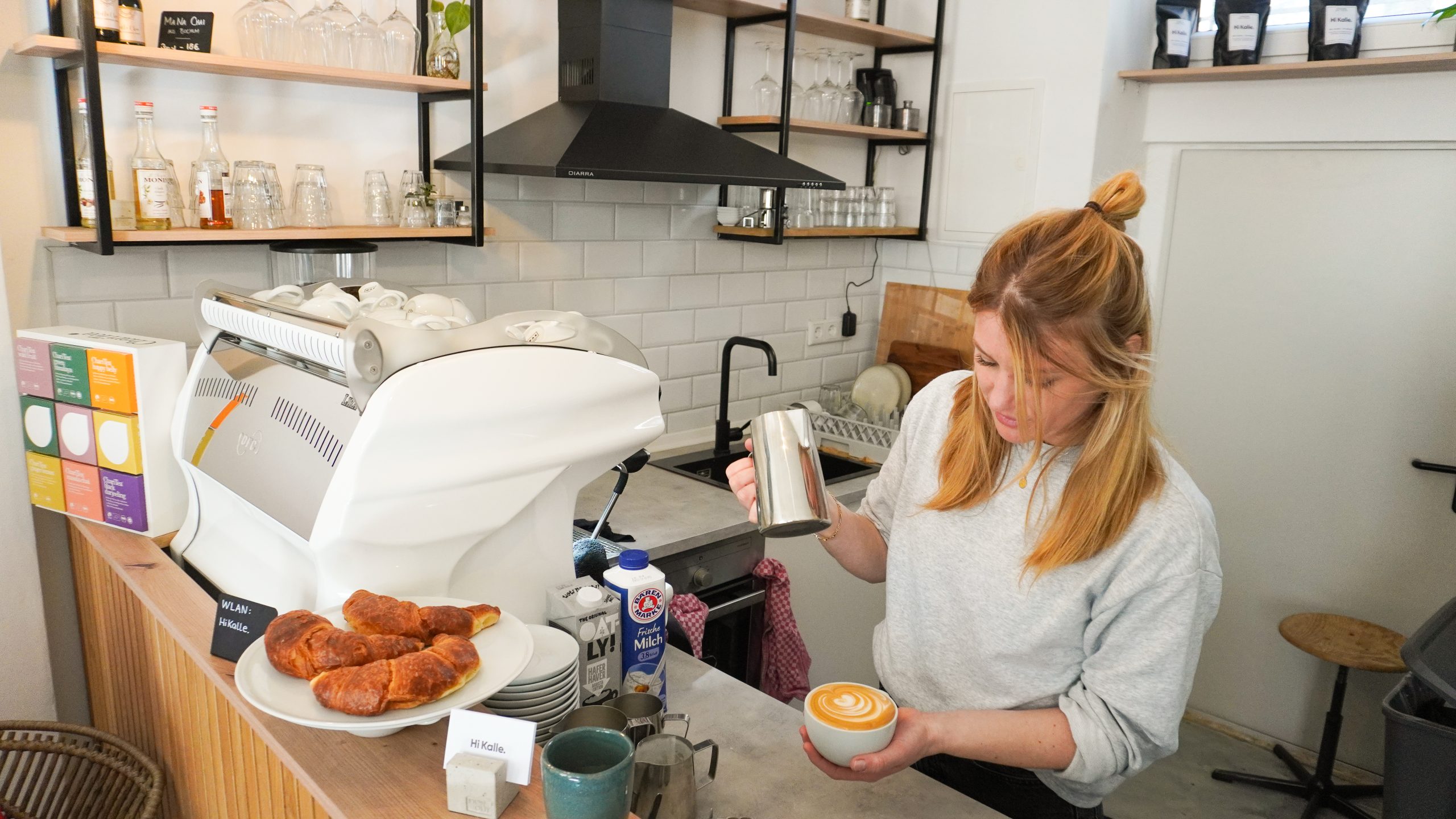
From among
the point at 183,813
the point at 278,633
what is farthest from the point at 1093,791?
the point at 183,813

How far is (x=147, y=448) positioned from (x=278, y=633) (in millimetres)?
769

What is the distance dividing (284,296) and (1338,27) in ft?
8.89

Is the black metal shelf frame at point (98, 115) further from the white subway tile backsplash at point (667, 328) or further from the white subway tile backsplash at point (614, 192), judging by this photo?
the white subway tile backsplash at point (667, 328)

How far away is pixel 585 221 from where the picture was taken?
8.81ft

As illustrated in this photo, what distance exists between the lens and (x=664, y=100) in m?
2.53

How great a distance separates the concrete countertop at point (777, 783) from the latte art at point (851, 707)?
0.60ft

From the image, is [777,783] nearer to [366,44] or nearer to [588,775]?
[588,775]

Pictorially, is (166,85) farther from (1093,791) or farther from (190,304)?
(1093,791)

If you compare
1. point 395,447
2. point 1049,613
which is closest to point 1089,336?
point 1049,613

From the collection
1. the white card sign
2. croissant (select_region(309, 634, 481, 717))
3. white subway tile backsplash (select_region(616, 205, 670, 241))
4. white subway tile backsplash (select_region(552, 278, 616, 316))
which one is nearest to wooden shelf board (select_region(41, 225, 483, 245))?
white subway tile backsplash (select_region(552, 278, 616, 316))

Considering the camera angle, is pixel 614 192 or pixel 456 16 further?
pixel 614 192

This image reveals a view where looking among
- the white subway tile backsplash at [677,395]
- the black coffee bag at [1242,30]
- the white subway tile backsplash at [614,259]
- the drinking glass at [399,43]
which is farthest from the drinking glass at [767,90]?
the black coffee bag at [1242,30]

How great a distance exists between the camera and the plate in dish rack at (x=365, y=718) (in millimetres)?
952

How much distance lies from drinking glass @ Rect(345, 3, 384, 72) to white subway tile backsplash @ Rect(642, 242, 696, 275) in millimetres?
942
